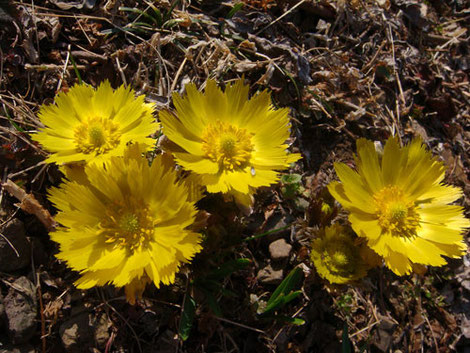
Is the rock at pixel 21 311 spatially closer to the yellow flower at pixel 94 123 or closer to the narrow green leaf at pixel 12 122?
the yellow flower at pixel 94 123

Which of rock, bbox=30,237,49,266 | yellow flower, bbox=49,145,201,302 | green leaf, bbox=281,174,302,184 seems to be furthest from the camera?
green leaf, bbox=281,174,302,184

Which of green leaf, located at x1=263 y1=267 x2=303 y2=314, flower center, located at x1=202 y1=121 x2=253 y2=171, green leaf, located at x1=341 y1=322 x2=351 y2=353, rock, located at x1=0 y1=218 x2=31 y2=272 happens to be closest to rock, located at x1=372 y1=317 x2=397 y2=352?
green leaf, located at x1=341 y1=322 x2=351 y2=353

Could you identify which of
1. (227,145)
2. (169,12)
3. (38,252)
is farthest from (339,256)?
(169,12)

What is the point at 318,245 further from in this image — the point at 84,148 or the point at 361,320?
the point at 84,148

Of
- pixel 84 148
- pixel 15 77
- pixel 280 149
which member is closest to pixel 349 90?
pixel 280 149

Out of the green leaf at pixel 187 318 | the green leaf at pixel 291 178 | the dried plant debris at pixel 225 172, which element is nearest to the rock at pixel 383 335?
the dried plant debris at pixel 225 172

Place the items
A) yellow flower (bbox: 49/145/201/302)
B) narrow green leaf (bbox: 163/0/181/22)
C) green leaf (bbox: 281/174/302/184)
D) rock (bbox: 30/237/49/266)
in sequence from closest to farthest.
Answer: yellow flower (bbox: 49/145/201/302) < rock (bbox: 30/237/49/266) < green leaf (bbox: 281/174/302/184) < narrow green leaf (bbox: 163/0/181/22)

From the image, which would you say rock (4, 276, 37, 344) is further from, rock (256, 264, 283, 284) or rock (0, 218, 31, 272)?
rock (256, 264, 283, 284)

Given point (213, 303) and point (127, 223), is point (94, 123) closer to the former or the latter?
point (127, 223)
